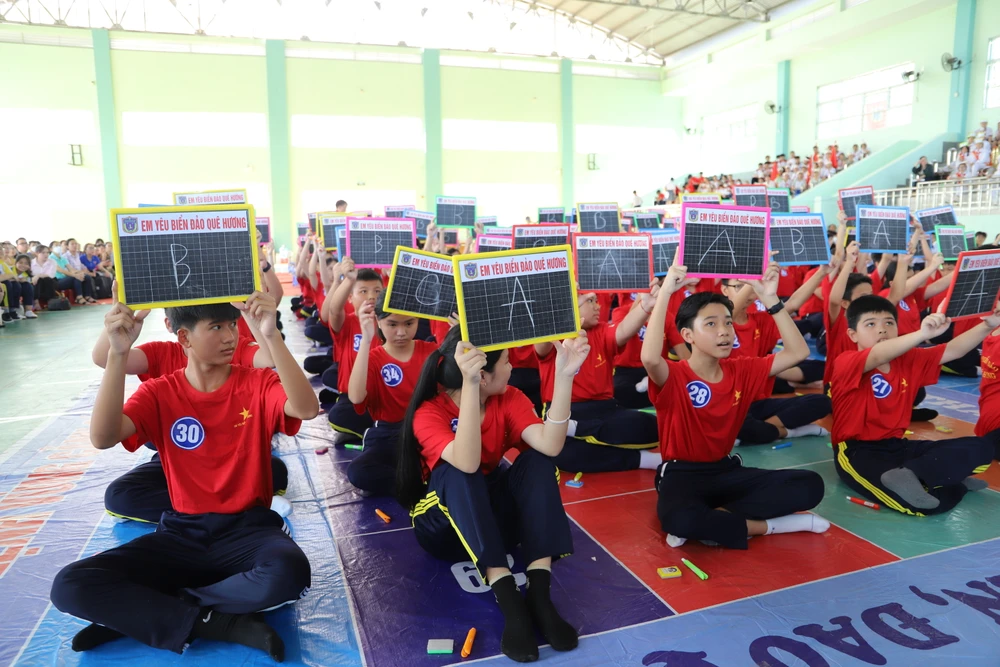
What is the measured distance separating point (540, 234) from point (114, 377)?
427cm

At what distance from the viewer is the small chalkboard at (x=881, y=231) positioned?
521 cm

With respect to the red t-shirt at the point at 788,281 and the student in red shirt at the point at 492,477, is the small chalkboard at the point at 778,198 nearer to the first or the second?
the red t-shirt at the point at 788,281

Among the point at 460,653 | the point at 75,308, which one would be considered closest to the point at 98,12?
the point at 75,308

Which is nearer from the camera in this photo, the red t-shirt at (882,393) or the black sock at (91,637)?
the black sock at (91,637)

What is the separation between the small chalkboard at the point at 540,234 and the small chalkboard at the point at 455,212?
2.84 m

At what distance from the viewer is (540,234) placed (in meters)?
5.91

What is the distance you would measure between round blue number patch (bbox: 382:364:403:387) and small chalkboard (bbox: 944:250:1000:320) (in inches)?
116

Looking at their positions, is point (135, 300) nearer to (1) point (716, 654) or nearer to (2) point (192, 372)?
(2) point (192, 372)

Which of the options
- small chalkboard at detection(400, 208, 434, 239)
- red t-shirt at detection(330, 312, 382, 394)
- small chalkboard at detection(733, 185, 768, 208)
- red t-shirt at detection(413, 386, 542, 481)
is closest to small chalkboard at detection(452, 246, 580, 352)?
red t-shirt at detection(413, 386, 542, 481)

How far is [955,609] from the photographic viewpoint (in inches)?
91.7

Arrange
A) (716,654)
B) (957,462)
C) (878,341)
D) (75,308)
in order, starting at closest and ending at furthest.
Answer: (716,654) → (957,462) → (878,341) → (75,308)

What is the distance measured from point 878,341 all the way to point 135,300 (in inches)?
138

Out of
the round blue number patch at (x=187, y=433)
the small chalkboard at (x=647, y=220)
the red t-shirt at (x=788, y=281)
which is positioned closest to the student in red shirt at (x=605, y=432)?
the round blue number patch at (x=187, y=433)

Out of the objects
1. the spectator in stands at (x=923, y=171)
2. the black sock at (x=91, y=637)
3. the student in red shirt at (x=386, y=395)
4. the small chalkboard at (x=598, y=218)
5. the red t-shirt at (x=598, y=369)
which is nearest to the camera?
the black sock at (x=91, y=637)
